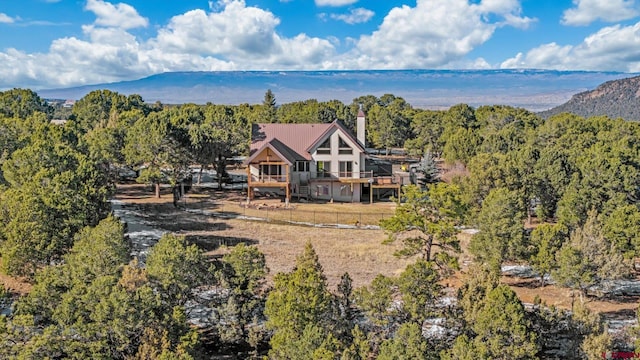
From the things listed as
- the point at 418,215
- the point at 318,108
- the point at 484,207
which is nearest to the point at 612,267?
the point at 484,207

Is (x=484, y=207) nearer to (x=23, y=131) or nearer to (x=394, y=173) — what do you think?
(x=394, y=173)

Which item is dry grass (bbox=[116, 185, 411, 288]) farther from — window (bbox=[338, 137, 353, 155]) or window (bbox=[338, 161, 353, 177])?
window (bbox=[338, 137, 353, 155])

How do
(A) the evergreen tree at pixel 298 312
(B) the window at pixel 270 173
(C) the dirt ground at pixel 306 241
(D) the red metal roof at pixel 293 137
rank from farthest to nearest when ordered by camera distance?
(D) the red metal roof at pixel 293 137, (B) the window at pixel 270 173, (C) the dirt ground at pixel 306 241, (A) the evergreen tree at pixel 298 312

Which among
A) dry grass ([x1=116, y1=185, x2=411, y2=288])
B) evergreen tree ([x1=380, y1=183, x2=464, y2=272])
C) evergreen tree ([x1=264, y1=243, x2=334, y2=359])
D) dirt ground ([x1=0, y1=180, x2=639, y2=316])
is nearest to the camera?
evergreen tree ([x1=264, y1=243, x2=334, y2=359])

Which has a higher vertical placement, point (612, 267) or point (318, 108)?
point (318, 108)

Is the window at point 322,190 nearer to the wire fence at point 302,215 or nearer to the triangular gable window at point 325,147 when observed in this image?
the triangular gable window at point 325,147

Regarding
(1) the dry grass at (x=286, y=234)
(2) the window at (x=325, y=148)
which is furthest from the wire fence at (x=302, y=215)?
(2) the window at (x=325, y=148)

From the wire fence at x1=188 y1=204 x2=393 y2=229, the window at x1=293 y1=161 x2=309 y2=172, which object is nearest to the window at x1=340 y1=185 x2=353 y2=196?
the window at x1=293 y1=161 x2=309 y2=172
